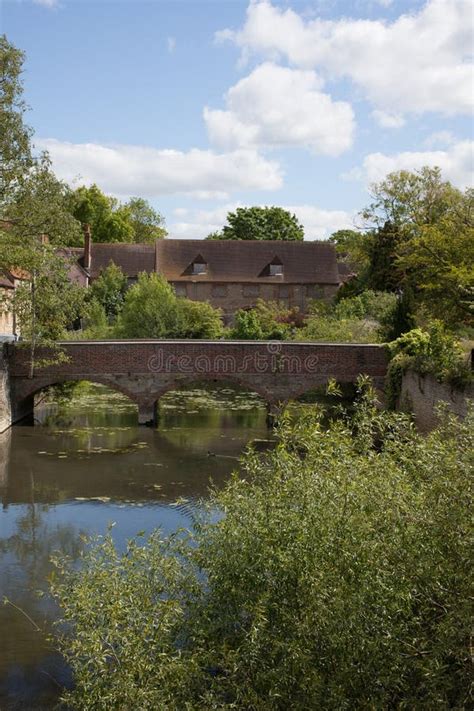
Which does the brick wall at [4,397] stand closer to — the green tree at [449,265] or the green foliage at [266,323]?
the green tree at [449,265]

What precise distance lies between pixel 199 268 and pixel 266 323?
30.6ft

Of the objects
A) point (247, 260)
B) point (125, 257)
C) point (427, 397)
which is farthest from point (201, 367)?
point (125, 257)

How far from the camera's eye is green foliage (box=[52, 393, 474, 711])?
6090mm

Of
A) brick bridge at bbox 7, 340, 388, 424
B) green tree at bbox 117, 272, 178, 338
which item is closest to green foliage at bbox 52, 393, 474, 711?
brick bridge at bbox 7, 340, 388, 424

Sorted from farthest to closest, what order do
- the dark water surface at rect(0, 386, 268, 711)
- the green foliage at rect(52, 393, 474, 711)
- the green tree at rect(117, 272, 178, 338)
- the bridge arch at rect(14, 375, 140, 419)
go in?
the green tree at rect(117, 272, 178, 338) → the bridge arch at rect(14, 375, 140, 419) → the dark water surface at rect(0, 386, 268, 711) → the green foliage at rect(52, 393, 474, 711)

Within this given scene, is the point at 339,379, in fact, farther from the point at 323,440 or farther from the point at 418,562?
the point at 418,562

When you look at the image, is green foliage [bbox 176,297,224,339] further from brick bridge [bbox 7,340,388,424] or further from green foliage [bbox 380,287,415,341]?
green foliage [bbox 380,287,415,341]

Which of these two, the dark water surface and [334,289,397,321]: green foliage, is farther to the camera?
[334,289,397,321]: green foliage

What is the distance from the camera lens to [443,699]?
18.7 ft

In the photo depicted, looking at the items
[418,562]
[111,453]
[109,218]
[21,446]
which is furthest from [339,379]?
[109,218]

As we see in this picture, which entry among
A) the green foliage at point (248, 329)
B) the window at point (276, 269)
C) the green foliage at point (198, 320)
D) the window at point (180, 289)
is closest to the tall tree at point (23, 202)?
the green foliage at point (198, 320)

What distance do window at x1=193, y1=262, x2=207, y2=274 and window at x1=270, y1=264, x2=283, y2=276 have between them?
4512 millimetres

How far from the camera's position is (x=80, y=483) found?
19.3 metres

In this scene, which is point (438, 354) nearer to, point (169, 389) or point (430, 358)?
point (430, 358)
